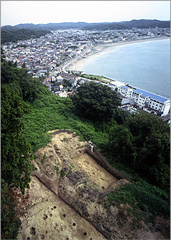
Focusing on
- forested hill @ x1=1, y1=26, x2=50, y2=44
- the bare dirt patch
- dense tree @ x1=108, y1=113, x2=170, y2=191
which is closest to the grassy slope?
dense tree @ x1=108, y1=113, x2=170, y2=191

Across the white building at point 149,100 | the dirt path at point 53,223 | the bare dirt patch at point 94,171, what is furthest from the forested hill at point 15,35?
the dirt path at point 53,223

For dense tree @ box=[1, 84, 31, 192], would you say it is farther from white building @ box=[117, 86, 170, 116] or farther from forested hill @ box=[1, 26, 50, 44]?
A: forested hill @ box=[1, 26, 50, 44]

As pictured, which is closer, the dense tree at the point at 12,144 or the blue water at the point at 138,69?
the dense tree at the point at 12,144

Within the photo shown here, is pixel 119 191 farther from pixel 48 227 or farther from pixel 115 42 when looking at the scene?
pixel 115 42

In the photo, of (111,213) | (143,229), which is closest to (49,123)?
(111,213)

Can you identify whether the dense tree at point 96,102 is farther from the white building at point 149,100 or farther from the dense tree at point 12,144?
the white building at point 149,100

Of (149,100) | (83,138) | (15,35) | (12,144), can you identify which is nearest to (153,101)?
(149,100)

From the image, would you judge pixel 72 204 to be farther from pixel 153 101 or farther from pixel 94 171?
pixel 153 101

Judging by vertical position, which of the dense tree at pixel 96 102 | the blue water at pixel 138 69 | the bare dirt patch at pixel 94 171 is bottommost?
the bare dirt patch at pixel 94 171
